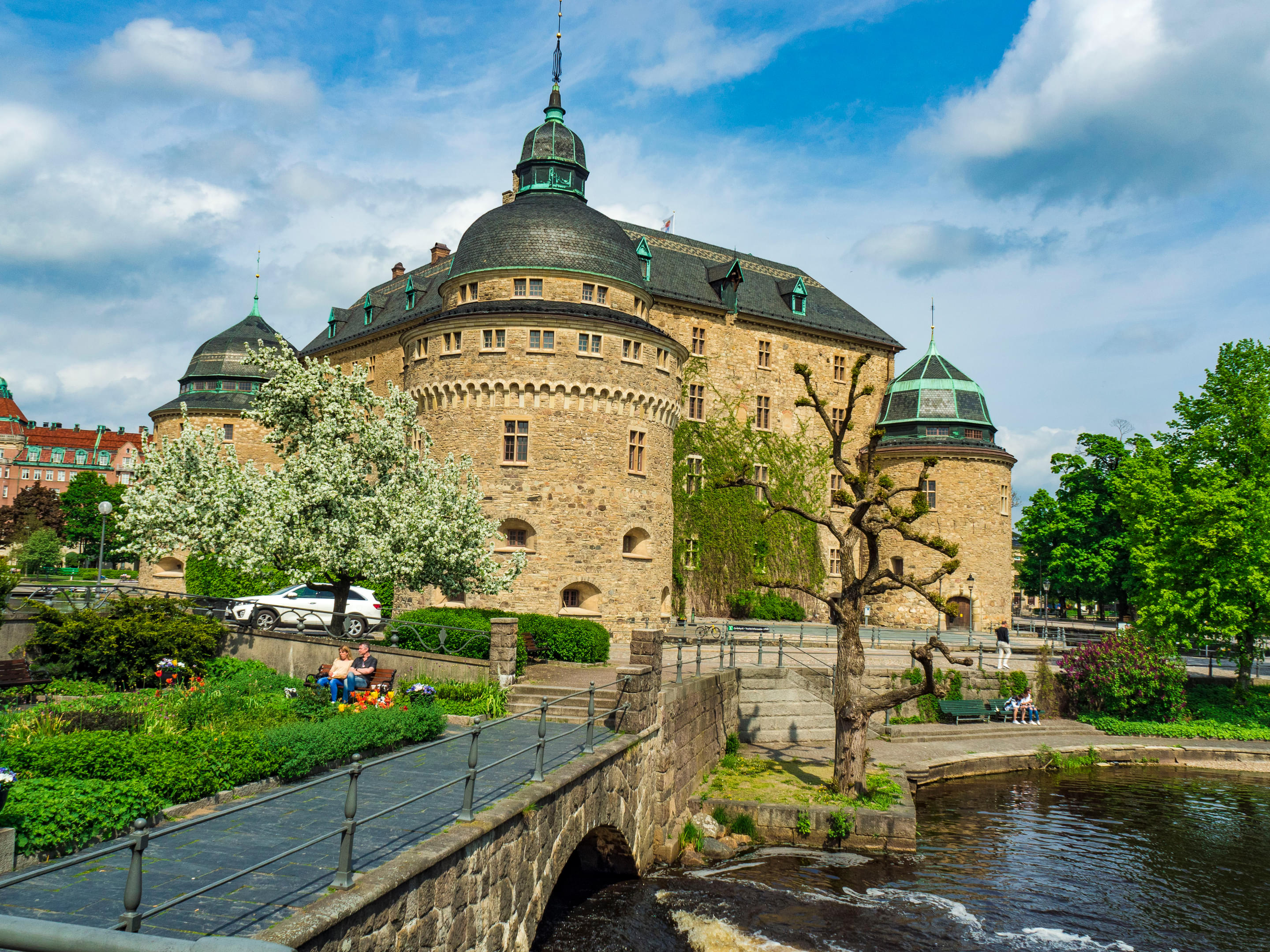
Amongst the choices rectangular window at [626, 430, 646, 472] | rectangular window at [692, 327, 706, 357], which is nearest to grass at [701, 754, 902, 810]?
rectangular window at [626, 430, 646, 472]

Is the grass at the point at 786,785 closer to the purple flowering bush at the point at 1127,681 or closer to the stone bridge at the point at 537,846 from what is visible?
the stone bridge at the point at 537,846

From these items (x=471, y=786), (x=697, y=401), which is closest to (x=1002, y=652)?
(x=697, y=401)

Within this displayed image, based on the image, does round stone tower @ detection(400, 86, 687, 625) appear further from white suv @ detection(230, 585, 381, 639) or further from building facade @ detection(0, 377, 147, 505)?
building facade @ detection(0, 377, 147, 505)

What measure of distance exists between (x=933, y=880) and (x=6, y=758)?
13.8 metres

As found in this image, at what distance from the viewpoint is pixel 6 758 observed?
9.29 metres

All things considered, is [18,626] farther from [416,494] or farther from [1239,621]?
[1239,621]

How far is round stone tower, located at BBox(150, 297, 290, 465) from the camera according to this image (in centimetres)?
4694

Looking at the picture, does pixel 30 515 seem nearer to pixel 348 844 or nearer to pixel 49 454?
pixel 49 454

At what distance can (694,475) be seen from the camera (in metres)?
40.2

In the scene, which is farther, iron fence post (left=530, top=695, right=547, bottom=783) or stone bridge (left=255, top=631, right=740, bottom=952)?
iron fence post (left=530, top=695, right=547, bottom=783)

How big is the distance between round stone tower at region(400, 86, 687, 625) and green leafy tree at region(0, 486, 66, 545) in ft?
195

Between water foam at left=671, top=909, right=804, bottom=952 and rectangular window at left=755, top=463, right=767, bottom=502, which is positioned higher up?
rectangular window at left=755, top=463, right=767, bottom=502

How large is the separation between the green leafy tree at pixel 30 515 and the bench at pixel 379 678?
70.5 m

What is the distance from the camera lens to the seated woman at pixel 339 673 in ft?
48.4
